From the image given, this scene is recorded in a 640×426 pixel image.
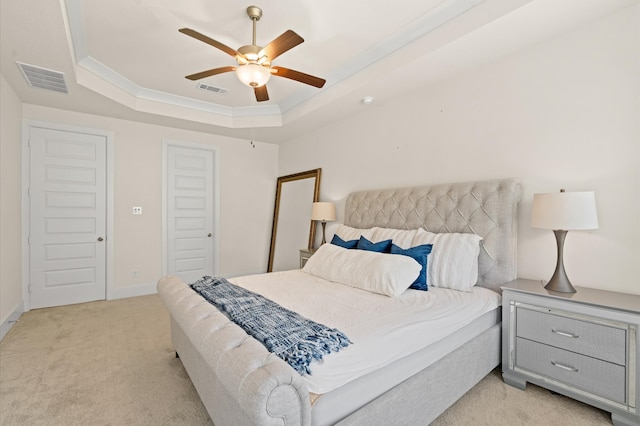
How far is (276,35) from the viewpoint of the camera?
106 inches

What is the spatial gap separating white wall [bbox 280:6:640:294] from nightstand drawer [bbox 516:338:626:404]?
585 millimetres

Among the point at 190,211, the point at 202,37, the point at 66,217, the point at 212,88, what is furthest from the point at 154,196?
the point at 202,37

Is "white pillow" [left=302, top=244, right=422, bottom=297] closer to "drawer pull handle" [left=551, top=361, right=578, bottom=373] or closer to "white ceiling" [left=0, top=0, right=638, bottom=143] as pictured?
"drawer pull handle" [left=551, top=361, right=578, bottom=373]

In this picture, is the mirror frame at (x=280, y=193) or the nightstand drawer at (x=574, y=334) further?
the mirror frame at (x=280, y=193)

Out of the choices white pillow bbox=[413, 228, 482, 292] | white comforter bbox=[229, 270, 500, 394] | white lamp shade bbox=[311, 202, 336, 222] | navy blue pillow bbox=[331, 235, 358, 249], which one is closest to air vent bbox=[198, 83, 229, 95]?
white lamp shade bbox=[311, 202, 336, 222]

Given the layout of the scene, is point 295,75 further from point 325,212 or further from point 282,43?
point 325,212

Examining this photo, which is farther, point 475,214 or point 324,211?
point 324,211

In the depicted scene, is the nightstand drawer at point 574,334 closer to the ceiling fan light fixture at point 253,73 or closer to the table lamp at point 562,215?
the table lamp at point 562,215

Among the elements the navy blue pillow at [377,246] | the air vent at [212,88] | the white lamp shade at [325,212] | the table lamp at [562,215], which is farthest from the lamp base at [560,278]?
the air vent at [212,88]

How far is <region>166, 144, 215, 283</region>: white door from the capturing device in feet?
15.6

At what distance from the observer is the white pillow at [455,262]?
95.0 inches

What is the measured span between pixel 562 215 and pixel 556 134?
2.42 feet

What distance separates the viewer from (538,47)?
2412mm

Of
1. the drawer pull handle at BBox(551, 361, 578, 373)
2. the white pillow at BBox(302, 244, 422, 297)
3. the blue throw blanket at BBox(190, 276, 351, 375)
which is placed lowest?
the drawer pull handle at BBox(551, 361, 578, 373)
